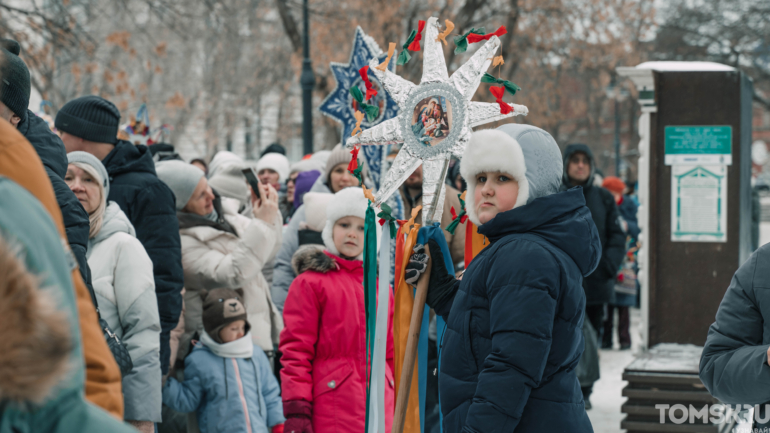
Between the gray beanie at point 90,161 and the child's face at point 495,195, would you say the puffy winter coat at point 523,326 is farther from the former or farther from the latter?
the gray beanie at point 90,161

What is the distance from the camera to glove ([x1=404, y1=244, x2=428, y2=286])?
10.0 feet

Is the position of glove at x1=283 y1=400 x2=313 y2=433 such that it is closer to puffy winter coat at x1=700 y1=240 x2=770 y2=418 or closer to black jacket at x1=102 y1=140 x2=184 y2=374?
black jacket at x1=102 y1=140 x2=184 y2=374

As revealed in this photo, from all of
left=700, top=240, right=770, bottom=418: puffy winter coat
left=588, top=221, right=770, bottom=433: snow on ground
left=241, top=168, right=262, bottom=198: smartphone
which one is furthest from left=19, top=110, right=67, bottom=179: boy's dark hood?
left=588, top=221, right=770, bottom=433: snow on ground

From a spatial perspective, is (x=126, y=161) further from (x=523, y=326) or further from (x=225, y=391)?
(x=523, y=326)

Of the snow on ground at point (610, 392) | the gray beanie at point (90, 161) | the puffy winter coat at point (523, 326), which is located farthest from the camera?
the snow on ground at point (610, 392)

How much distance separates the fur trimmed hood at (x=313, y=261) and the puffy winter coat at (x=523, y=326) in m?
1.17

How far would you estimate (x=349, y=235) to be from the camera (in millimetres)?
3861

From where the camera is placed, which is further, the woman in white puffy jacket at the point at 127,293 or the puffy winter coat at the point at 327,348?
the puffy winter coat at the point at 327,348

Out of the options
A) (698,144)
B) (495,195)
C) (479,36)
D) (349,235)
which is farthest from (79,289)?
(698,144)

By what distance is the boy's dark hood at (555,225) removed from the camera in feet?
8.21

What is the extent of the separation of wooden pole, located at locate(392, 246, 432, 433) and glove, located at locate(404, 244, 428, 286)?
0.02m

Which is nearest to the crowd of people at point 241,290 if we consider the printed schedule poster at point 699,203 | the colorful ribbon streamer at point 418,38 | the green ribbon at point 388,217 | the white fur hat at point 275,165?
the green ribbon at point 388,217

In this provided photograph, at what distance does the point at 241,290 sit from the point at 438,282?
196 centimetres

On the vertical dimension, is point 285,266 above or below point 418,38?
below
